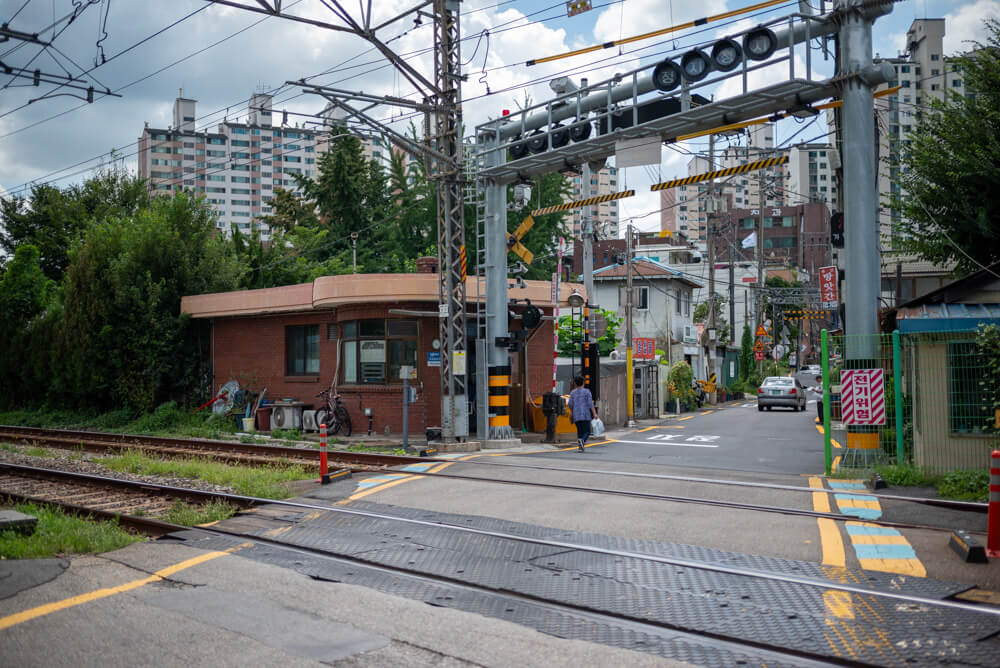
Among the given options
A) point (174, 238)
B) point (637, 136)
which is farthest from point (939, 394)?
point (174, 238)

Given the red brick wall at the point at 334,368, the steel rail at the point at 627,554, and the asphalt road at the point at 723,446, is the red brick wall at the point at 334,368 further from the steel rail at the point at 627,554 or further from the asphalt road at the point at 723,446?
the steel rail at the point at 627,554

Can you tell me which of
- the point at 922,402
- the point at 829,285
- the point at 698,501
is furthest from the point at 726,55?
the point at 829,285

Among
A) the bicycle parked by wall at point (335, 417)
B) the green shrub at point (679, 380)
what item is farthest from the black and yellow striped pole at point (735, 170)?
the green shrub at point (679, 380)

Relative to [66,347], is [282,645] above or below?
below

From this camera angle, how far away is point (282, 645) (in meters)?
5.81

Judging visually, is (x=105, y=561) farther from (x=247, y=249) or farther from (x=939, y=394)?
(x=247, y=249)

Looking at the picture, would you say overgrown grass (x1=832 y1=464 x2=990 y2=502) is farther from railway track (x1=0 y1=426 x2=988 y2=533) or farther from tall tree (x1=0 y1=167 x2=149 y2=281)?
tall tree (x1=0 y1=167 x2=149 y2=281)

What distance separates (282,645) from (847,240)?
512 inches

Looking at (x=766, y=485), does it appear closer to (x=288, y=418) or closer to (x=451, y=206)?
(x=451, y=206)

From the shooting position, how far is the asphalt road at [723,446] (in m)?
16.9

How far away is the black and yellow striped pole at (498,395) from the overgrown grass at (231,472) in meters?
5.84

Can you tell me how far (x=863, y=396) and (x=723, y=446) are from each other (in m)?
7.41

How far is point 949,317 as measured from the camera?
12.6 m

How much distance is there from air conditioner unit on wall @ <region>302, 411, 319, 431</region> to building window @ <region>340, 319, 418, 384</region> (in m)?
1.93
